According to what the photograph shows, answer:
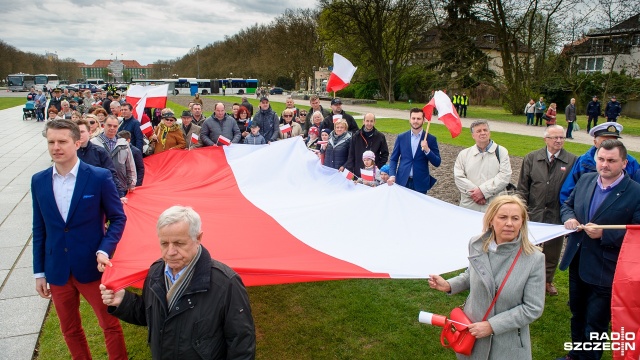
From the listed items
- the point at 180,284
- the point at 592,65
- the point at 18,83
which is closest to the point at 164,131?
the point at 180,284

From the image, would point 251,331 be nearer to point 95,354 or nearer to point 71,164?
point 71,164

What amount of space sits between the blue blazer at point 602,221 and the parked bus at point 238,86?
6038 centimetres

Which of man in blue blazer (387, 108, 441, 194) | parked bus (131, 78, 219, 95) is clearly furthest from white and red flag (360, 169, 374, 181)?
parked bus (131, 78, 219, 95)

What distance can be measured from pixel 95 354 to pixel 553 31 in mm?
28405

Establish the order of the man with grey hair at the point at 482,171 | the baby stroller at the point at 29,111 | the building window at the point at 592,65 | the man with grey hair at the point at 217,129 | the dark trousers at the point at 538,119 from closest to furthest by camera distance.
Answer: the man with grey hair at the point at 482,171 < the man with grey hair at the point at 217,129 < the dark trousers at the point at 538,119 < the baby stroller at the point at 29,111 < the building window at the point at 592,65

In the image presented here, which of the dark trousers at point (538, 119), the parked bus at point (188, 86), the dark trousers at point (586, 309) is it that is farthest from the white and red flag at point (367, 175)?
the parked bus at point (188, 86)

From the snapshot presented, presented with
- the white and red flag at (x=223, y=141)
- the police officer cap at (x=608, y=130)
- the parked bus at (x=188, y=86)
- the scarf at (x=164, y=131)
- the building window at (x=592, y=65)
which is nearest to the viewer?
the police officer cap at (x=608, y=130)

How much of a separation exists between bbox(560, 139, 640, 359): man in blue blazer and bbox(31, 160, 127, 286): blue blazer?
3.58 m

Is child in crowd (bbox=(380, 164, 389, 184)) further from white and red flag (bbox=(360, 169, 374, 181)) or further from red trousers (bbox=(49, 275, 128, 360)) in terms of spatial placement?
red trousers (bbox=(49, 275, 128, 360))

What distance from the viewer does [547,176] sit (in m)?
4.77

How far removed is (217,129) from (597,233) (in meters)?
6.76

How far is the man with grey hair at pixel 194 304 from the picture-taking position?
2438 millimetres

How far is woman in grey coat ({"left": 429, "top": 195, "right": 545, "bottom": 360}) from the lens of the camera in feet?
8.77

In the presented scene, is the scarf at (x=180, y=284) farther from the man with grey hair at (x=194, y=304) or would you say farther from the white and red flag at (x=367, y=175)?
the white and red flag at (x=367, y=175)
